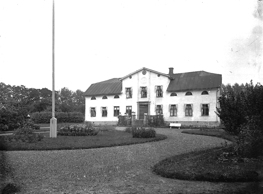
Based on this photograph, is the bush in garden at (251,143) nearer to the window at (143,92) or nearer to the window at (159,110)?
the window at (159,110)

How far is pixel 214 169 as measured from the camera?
620 cm

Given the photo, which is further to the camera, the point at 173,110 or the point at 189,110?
the point at 173,110

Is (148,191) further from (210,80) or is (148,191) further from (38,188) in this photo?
(210,80)

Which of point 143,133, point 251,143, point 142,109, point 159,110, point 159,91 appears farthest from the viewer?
point 142,109

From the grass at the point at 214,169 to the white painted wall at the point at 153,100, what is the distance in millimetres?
21352

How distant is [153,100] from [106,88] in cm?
766

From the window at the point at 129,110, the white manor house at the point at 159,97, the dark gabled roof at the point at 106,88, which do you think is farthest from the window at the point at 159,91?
the dark gabled roof at the point at 106,88

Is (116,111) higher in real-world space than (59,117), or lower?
higher

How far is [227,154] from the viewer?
308 inches

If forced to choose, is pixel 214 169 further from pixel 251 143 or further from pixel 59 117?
pixel 59 117

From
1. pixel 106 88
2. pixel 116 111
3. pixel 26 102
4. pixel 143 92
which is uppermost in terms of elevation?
pixel 106 88

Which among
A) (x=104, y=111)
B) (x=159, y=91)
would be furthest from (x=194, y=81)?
(x=104, y=111)

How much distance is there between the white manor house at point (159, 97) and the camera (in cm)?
2858

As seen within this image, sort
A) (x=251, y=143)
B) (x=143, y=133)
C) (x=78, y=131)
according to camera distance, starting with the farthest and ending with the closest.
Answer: (x=78, y=131)
(x=143, y=133)
(x=251, y=143)
